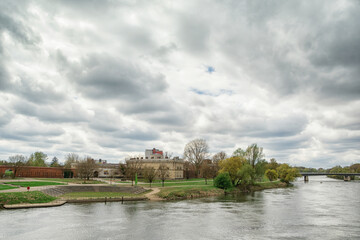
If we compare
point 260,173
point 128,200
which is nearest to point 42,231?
point 128,200

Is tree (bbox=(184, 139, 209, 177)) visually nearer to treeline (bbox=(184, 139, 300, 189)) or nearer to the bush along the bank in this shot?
treeline (bbox=(184, 139, 300, 189))

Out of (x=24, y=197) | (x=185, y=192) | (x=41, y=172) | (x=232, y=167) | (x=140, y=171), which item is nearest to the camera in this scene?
(x=24, y=197)

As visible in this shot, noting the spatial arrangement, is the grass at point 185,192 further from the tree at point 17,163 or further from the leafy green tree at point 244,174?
the tree at point 17,163

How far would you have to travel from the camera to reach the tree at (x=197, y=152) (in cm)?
10500

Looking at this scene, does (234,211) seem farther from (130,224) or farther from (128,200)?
(128,200)

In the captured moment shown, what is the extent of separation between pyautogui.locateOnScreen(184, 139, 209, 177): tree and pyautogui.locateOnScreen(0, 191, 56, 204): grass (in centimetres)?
6494

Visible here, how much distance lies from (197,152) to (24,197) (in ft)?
231

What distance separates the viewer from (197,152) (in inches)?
4156

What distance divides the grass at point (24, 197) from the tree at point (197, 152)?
6494cm

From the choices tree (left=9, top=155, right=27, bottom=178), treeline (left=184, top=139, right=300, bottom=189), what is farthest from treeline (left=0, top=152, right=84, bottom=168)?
treeline (left=184, top=139, right=300, bottom=189)

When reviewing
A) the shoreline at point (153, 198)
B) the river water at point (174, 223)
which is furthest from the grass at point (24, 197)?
the river water at point (174, 223)

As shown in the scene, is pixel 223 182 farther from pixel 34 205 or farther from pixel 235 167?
pixel 34 205

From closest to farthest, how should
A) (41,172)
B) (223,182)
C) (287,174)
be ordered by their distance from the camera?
1. (223,182)
2. (41,172)
3. (287,174)

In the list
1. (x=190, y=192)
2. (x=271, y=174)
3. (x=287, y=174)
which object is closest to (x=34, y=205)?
(x=190, y=192)
